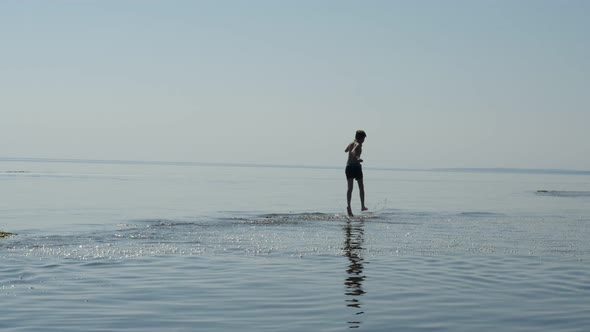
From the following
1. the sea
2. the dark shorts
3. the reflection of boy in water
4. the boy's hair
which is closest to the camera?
the sea

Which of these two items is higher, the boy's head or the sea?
the boy's head

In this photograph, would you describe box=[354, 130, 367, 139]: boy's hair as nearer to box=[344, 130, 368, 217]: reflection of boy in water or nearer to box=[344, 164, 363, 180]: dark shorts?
box=[344, 130, 368, 217]: reflection of boy in water

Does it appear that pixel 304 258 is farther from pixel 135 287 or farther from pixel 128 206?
pixel 128 206

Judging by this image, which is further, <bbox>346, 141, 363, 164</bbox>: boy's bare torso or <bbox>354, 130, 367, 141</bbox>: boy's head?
<bbox>346, 141, 363, 164</bbox>: boy's bare torso

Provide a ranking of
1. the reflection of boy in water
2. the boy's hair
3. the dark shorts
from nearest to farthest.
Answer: the boy's hair < the reflection of boy in water < the dark shorts

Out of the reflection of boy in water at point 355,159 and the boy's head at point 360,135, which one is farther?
the reflection of boy in water at point 355,159

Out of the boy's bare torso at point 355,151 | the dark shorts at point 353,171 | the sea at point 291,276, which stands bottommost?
the sea at point 291,276

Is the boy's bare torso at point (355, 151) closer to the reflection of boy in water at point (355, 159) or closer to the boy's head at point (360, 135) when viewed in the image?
the reflection of boy in water at point (355, 159)

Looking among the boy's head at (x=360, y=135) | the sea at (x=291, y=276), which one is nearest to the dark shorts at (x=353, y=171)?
the boy's head at (x=360, y=135)

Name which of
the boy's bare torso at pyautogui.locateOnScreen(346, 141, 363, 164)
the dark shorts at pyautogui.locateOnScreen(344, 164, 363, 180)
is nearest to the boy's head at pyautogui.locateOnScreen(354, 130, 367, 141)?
the boy's bare torso at pyautogui.locateOnScreen(346, 141, 363, 164)

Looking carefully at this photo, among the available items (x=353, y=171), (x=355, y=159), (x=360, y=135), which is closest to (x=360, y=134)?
(x=360, y=135)

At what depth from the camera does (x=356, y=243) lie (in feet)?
50.4

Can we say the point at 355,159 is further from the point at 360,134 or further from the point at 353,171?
the point at 360,134

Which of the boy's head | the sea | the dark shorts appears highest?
the boy's head
